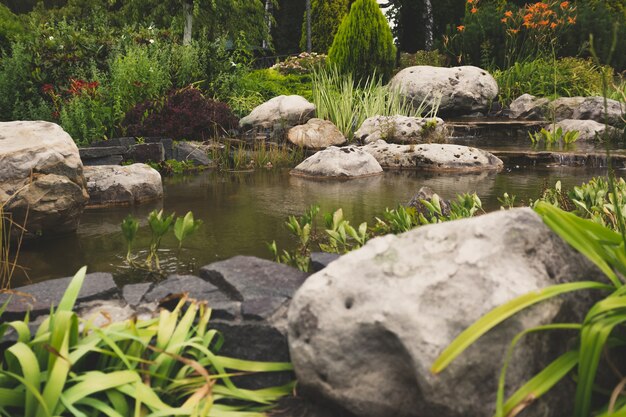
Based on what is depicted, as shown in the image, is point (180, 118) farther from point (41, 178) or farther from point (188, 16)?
point (188, 16)

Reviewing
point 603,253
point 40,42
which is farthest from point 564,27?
point 603,253

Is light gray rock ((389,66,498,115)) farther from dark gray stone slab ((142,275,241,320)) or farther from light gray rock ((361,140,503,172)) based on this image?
dark gray stone slab ((142,275,241,320))

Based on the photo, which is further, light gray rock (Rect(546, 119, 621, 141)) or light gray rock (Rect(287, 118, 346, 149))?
light gray rock (Rect(546, 119, 621, 141))

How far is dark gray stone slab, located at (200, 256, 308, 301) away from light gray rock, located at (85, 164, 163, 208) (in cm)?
341

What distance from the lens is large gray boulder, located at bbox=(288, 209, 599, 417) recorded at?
1707mm

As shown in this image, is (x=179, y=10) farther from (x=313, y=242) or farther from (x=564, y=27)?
(x=313, y=242)

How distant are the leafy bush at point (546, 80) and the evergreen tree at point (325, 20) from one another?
9.51 metres

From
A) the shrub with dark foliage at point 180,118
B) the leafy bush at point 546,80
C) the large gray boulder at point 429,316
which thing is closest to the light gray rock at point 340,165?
the shrub with dark foliage at point 180,118

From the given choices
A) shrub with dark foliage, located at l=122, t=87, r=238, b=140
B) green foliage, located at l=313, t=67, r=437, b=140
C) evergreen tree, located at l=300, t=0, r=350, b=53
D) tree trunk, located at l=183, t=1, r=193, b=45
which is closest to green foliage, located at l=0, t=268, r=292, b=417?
shrub with dark foliage, located at l=122, t=87, r=238, b=140

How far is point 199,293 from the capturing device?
8.28ft

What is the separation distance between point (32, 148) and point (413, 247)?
3.50 meters

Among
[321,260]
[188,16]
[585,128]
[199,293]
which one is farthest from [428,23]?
[199,293]

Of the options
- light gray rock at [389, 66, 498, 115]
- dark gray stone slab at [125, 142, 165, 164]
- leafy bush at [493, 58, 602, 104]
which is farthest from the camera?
leafy bush at [493, 58, 602, 104]

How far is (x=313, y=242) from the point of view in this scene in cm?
406
